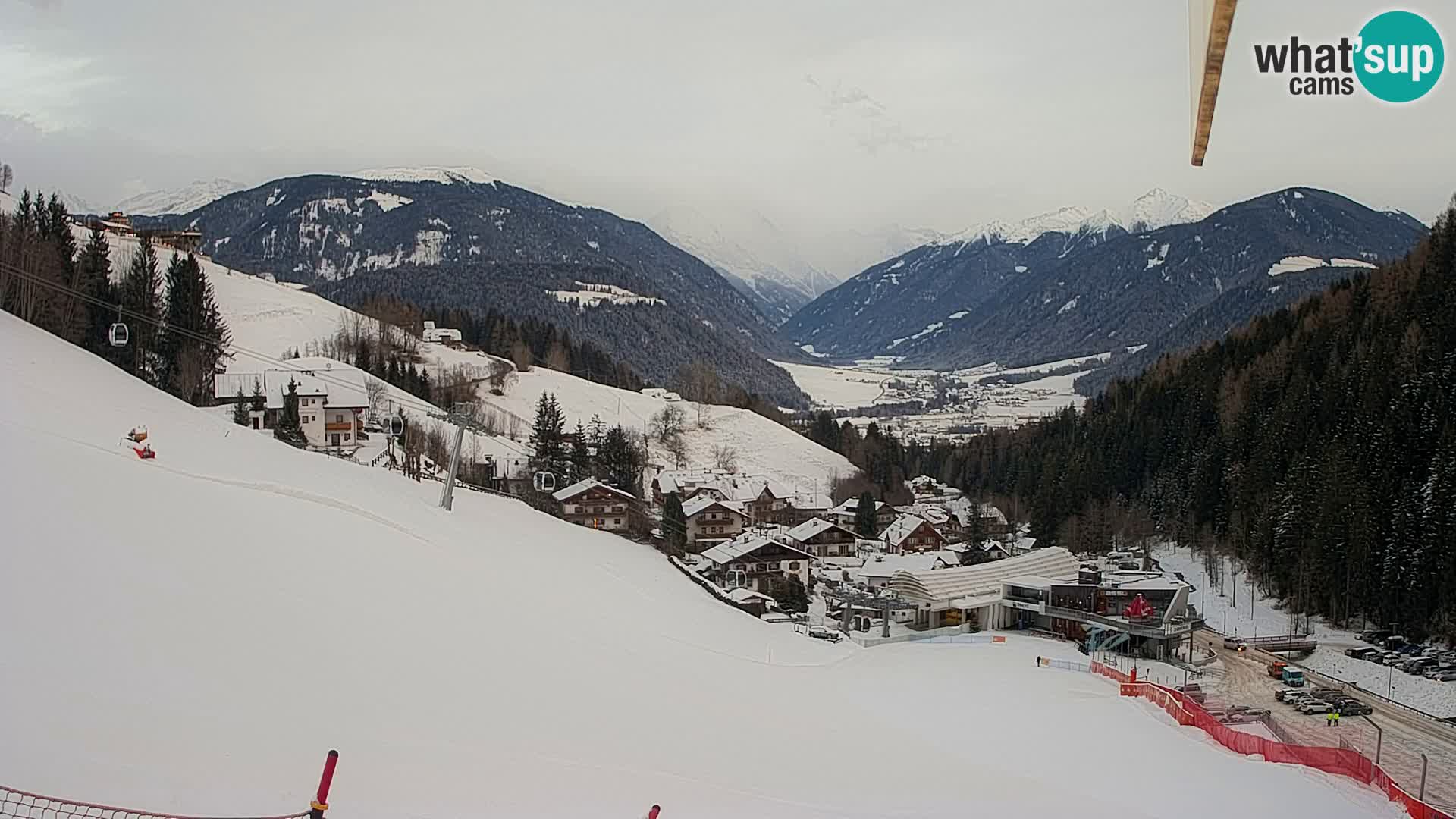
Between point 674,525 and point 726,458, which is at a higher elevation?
point 726,458

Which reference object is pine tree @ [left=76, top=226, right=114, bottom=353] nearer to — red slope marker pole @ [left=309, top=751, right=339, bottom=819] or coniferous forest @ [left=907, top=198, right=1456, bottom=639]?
red slope marker pole @ [left=309, top=751, right=339, bottom=819]

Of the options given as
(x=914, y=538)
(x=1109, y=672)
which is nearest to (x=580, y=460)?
(x=914, y=538)

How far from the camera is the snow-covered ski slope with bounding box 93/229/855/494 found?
60.4 meters

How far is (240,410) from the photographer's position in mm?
31188

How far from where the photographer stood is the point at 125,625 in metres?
6.40

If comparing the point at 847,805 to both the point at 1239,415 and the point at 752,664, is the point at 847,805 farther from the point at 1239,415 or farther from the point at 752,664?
the point at 1239,415

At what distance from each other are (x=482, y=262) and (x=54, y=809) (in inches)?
6017

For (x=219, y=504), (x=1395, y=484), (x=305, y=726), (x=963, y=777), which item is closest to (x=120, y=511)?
(x=219, y=504)

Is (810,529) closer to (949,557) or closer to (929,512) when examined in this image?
(949,557)

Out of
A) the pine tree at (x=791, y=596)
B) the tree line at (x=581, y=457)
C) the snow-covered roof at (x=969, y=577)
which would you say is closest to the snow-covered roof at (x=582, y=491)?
the tree line at (x=581, y=457)

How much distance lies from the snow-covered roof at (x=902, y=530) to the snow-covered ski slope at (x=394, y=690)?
26.8 metres

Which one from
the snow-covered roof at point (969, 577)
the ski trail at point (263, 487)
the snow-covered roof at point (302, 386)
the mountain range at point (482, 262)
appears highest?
the mountain range at point (482, 262)

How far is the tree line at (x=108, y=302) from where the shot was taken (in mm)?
28047

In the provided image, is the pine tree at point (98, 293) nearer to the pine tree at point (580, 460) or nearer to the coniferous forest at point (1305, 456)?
the pine tree at point (580, 460)
